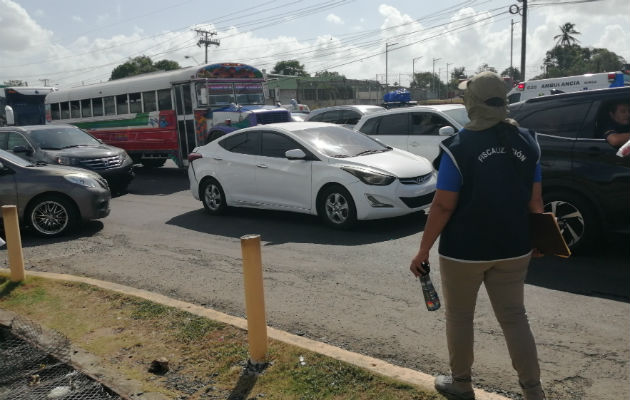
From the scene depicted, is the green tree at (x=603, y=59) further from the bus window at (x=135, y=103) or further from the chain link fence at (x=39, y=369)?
the chain link fence at (x=39, y=369)

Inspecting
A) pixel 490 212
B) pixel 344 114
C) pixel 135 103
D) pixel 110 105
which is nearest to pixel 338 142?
pixel 490 212

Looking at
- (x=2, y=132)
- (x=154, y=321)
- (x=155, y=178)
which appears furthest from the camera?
(x=155, y=178)

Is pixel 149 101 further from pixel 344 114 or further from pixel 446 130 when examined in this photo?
pixel 446 130

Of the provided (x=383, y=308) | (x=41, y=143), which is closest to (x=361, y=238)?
(x=383, y=308)

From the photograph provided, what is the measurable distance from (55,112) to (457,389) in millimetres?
19813

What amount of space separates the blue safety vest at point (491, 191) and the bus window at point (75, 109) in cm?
1807

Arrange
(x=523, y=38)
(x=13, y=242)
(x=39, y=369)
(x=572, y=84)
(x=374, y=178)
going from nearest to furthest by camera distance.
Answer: (x=39, y=369) < (x=13, y=242) < (x=374, y=178) < (x=572, y=84) < (x=523, y=38)

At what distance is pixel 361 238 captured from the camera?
7688mm

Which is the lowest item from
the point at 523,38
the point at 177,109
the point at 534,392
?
the point at 534,392

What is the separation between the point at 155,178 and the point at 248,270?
1280cm

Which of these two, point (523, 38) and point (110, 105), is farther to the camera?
point (523, 38)

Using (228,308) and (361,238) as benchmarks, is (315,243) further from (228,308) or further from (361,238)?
(228,308)

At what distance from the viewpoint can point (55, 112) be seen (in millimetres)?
20047

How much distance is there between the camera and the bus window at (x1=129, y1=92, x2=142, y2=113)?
650 inches
